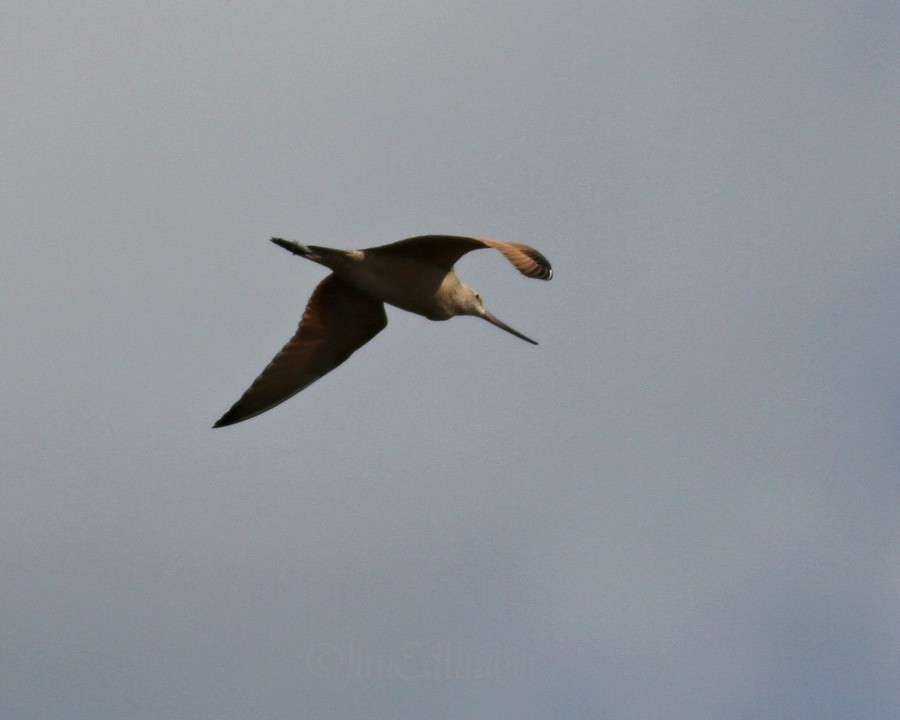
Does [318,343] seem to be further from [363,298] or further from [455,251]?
[455,251]

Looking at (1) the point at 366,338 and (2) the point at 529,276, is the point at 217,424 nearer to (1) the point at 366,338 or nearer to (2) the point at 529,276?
(1) the point at 366,338

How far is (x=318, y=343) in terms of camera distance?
13.9 metres

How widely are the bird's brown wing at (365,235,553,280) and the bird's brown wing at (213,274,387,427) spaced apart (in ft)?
3.89

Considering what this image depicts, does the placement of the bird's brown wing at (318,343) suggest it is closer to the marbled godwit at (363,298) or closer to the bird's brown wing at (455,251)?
the marbled godwit at (363,298)

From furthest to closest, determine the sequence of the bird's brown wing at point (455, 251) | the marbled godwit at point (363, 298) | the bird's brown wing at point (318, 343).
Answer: the bird's brown wing at point (318, 343), the marbled godwit at point (363, 298), the bird's brown wing at point (455, 251)

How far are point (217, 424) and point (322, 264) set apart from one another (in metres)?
1.95

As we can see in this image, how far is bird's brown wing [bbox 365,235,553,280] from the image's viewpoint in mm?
11547

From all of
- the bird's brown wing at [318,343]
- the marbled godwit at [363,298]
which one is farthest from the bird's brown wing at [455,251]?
the bird's brown wing at [318,343]

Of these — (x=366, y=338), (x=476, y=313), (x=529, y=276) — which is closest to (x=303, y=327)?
(x=366, y=338)

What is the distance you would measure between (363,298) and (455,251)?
1633 mm

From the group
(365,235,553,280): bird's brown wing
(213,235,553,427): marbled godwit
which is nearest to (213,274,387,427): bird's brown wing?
(213,235,553,427): marbled godwit

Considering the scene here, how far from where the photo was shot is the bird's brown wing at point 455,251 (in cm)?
1155

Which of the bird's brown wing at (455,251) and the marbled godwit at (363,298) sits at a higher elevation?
the bird's brown wing at (455,251)

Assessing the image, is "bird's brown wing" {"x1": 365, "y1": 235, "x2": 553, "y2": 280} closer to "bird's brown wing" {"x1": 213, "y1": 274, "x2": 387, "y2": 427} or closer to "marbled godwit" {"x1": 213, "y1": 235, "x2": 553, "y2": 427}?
"marbled godwit" {"x1": 213, "y1": 235, "x2": 553, "y2": 427}
